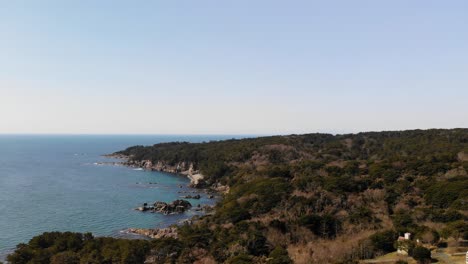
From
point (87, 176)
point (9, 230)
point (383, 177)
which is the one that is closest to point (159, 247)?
point (9, 230)

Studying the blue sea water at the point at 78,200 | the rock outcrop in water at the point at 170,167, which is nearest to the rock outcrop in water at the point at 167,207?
the blue sea water at the point at 78,200

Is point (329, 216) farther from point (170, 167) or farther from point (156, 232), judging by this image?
point (170, 167)

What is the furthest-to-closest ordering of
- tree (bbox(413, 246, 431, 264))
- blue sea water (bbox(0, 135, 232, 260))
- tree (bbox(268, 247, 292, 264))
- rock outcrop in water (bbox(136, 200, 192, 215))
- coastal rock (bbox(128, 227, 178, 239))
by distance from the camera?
rock outcrop in water (bbox(136, 200, 192, 215)) → blue sea water (bbox(0, 135, 232, 260)) → coastal rock (bbox(128, 227, 178, 239)) → tree (bbox(268, 247, 292, 264)) → tree (bbox(413, 246, 431, 264))

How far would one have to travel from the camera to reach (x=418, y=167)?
4909cm

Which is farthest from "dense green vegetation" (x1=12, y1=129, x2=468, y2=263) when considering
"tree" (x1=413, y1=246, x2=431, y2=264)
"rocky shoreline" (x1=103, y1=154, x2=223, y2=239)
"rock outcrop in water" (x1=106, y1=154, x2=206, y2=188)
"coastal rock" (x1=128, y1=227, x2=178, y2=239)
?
"rock outcrop in water" (x1=106, y1=154, x2=206, y2=188)

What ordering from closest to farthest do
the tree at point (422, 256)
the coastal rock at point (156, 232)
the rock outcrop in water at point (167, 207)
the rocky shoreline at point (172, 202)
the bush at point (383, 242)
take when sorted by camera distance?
the tree at point (422, 256), the bush at point (383, 242), the coastal rock at point (156, 232), the rocky shoreline at point (172, 202), the rock outcrop in water at point (167, 207)

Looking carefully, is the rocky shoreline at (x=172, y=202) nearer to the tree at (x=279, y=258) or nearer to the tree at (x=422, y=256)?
the tree at (x=279, y=258)

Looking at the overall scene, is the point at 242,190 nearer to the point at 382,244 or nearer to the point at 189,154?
the point at 382,244

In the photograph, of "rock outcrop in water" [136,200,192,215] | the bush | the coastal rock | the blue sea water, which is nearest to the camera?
the bush

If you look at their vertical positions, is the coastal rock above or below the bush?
below

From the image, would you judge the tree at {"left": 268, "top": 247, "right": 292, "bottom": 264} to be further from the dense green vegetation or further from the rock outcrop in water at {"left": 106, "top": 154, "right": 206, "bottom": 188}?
the rock outcrop in water at {"left": 106, "top": 154, "right": 206, "bottom": 188}

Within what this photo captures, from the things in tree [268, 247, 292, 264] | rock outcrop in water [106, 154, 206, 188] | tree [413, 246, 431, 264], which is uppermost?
tree [413, 246, 431, 264]

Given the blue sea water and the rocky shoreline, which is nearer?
the rocky shoreline

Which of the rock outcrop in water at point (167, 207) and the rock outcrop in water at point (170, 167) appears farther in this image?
the rock outcrop in water at point (170, 167)
